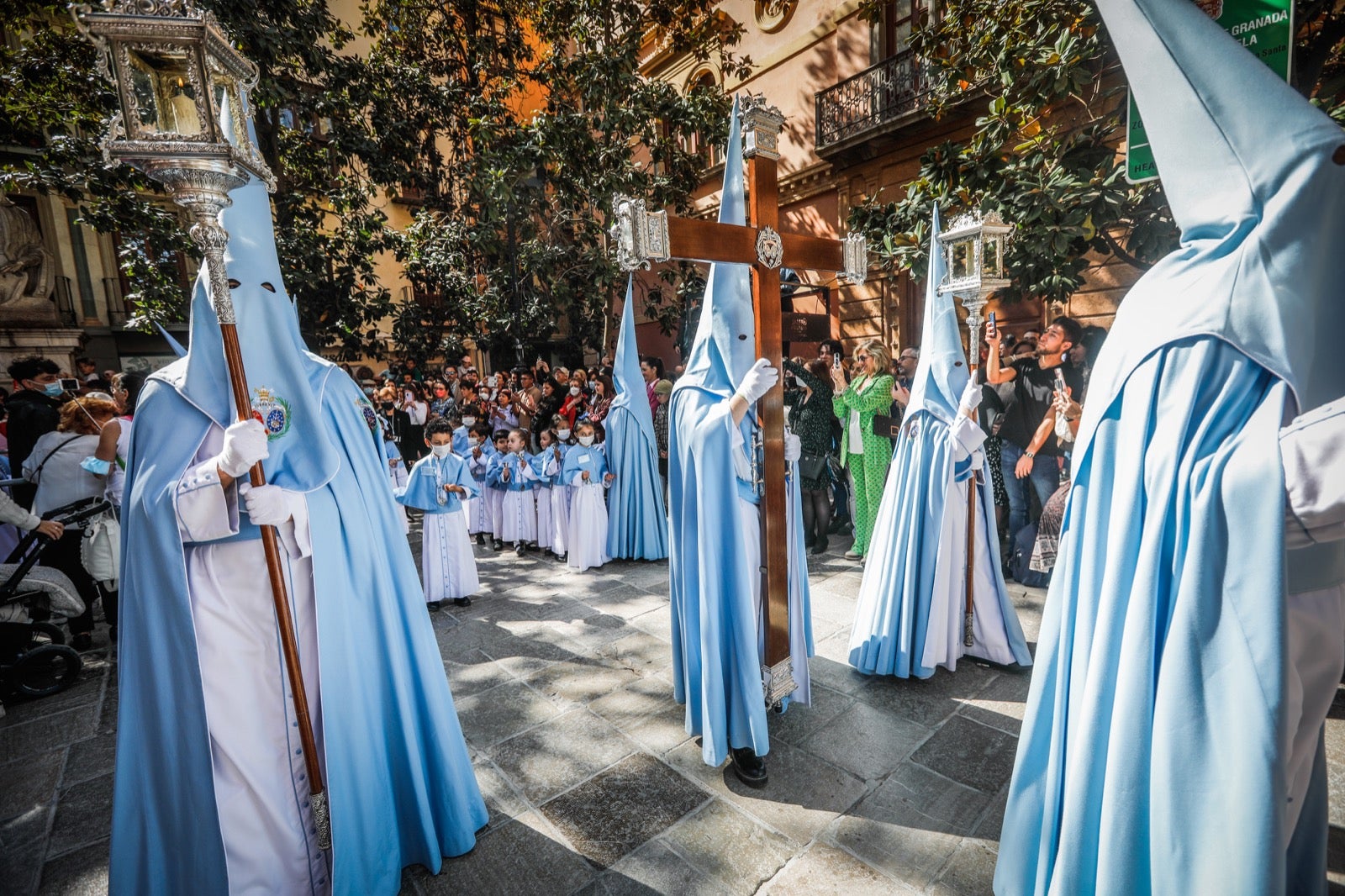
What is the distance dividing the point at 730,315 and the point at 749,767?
2081mm

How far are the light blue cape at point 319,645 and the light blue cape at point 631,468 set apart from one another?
3.92 meters

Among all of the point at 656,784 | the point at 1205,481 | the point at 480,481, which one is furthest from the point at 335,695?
the point at 480,481

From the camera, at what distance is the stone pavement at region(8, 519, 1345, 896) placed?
2.26 meters

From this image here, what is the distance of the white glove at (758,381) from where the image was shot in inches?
101

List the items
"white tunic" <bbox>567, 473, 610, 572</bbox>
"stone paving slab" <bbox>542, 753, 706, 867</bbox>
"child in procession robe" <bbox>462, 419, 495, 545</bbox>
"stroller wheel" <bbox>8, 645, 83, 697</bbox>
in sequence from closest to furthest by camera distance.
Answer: "stone paving slab" <bbox>542, 753, 706, 867</bbox> → "stroller wheel" <bbox>8, 645, 83, 697</bbox> → "white tunic" <bbox>567, 473, 610, 572</bbox> → "child in procession robe" <bbox>462, 419, 495, 545</bbox>

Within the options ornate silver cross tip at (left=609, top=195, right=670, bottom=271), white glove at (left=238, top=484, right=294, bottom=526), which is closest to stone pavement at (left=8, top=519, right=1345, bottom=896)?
white glove at (left=238, top=484, right=294, bottom=526)

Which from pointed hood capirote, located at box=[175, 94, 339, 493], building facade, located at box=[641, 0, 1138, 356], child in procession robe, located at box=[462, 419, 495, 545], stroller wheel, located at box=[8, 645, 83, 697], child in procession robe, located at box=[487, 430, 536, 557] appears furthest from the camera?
building facade, located at box=[641, 0, 1138, 356]

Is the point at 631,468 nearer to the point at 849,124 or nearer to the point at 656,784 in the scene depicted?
the point at 656,784

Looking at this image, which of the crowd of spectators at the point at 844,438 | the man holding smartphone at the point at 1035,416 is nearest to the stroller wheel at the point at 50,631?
the crowd of spectators at the point at 844,438

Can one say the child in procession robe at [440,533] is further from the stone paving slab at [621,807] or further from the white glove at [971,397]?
the white glove at [971,397]

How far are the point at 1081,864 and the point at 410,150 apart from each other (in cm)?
1118

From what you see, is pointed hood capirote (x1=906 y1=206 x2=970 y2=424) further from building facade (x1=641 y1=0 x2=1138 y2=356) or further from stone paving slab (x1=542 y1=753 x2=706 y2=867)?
building facade (x1=641 y1=0 x2=1138 y2=356)

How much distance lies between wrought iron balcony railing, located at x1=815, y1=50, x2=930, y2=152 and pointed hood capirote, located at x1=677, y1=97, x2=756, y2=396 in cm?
900

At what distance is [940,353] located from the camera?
12.1ft
